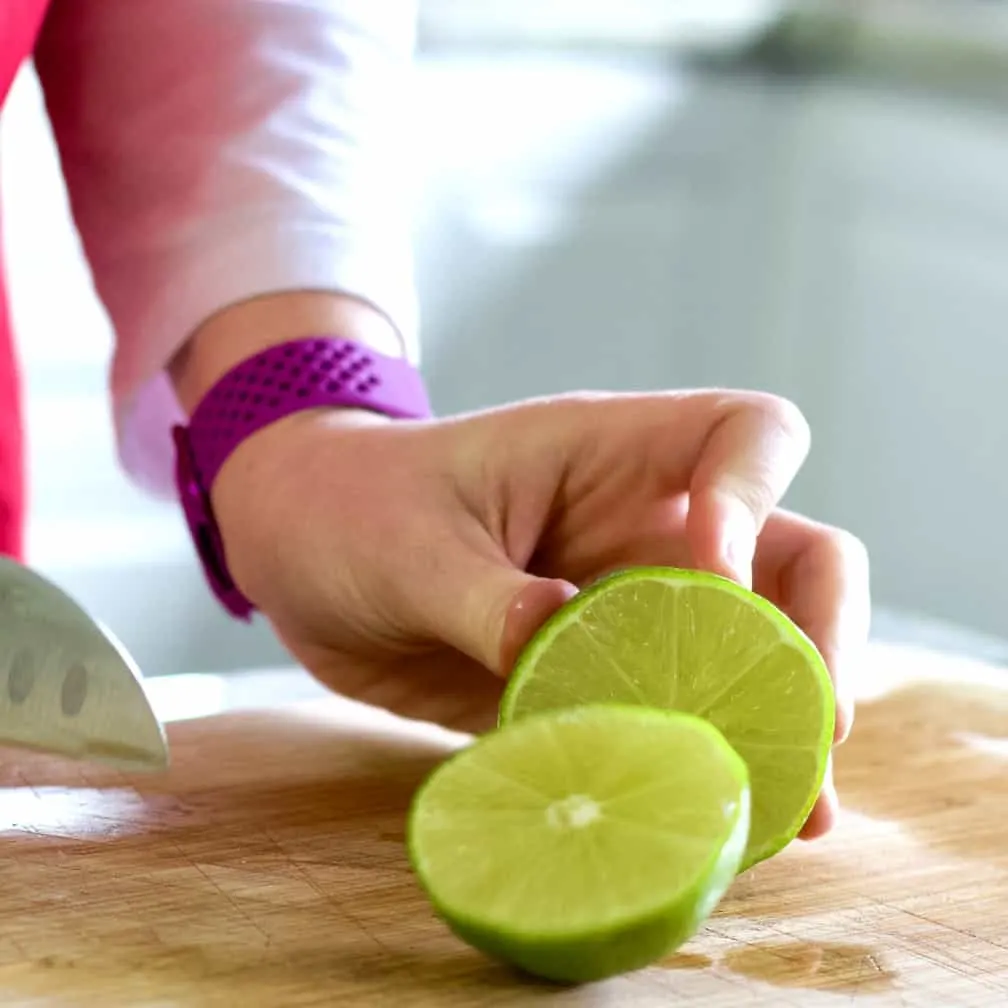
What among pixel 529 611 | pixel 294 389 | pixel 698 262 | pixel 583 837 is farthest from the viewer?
pixel 698 262

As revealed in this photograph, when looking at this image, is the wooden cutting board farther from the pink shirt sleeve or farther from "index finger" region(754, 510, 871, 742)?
the pink shirt sleeve

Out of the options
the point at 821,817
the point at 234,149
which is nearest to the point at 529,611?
the point at 821,817

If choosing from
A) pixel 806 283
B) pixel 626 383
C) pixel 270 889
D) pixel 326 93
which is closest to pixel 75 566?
pixel 626 383

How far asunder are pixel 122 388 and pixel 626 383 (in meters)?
1.42

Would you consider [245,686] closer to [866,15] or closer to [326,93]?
[326,93]

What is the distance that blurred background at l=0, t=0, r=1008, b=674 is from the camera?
6.24 ft

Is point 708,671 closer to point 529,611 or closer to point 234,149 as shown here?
point 529,611

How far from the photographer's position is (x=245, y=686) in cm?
105

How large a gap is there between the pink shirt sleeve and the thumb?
0.61ft

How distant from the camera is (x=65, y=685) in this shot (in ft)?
2.16

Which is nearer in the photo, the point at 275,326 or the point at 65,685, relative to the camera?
the point at 65,685

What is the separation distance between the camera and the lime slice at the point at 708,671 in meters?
0.62

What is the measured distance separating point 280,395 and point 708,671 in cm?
27

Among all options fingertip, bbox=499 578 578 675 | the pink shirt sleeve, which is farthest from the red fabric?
fingertip, bbox=499 578 578 675
